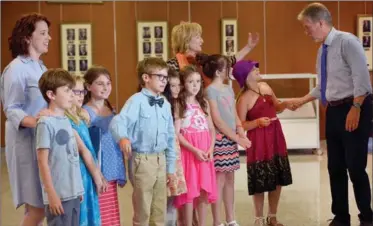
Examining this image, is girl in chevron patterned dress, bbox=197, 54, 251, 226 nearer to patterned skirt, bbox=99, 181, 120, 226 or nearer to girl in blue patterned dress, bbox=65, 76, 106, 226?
patterned skirt, bbox=99, 181, 120, 226

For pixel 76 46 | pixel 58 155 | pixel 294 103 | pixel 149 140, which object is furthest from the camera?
pixel 76 46

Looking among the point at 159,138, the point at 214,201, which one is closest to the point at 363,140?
the point at 214,201

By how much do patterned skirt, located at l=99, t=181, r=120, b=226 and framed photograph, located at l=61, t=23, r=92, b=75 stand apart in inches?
233

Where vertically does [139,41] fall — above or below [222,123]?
above

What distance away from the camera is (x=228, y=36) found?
9.62 meters

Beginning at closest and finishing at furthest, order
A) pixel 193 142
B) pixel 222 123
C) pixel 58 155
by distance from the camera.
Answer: pixel 58 155 < pixel 193 142 < pixel 222 123

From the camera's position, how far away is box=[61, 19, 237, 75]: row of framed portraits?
30.9 ft

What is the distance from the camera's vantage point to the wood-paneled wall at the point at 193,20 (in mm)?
9438

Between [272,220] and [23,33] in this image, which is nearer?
[23,33]

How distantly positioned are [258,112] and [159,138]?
43.8 inches

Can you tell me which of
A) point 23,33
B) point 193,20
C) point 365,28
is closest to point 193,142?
point 23,33

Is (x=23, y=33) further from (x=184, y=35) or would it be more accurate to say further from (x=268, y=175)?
(x=268, y=175)

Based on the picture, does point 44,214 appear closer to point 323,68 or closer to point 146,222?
point 146,222

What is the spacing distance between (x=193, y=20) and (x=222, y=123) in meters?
5.49
